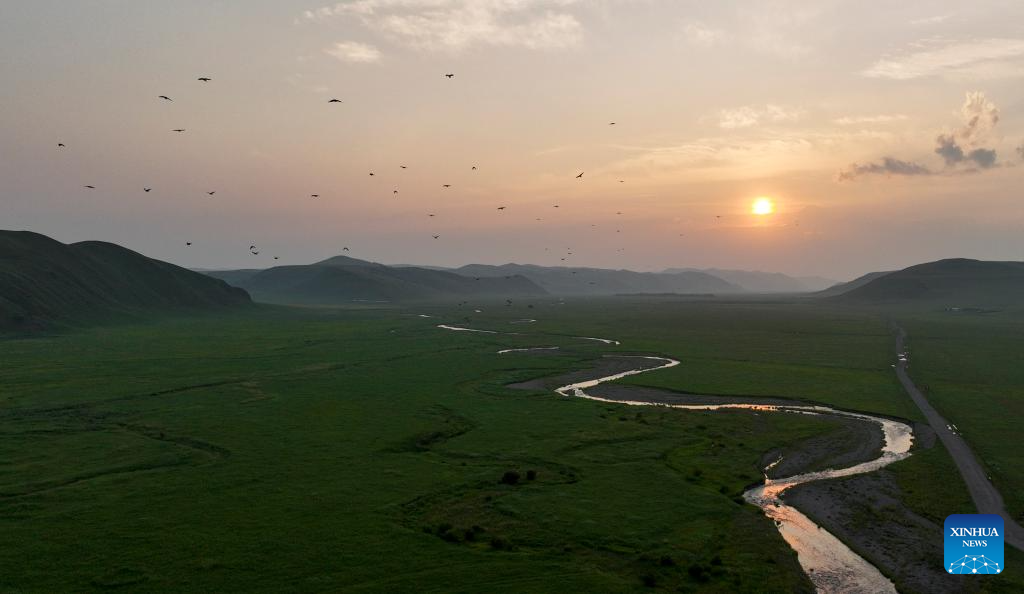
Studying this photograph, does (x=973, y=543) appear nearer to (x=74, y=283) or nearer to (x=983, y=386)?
(x=983, y=386)

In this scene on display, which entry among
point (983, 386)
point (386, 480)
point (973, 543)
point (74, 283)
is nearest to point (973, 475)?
point (973, 543)

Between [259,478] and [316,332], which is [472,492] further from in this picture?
[316,332]

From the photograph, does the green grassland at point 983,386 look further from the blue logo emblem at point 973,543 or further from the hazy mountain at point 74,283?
the hazy mountain at point 74,283

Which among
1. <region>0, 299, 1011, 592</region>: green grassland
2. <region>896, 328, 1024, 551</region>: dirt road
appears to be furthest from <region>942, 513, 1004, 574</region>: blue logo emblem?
<region>0, 299, 1011, 592</region>: green grassland

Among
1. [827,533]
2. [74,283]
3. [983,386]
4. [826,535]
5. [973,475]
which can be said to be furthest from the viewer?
[74,283]

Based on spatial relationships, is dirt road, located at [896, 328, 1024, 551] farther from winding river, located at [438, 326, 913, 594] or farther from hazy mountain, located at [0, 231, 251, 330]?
hazy mountain, located at [0, 231, 251, 330]

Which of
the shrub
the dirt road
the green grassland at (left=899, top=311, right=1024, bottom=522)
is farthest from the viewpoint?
the green grassland at (left=899, top=311, right=1024, bottom=522)
